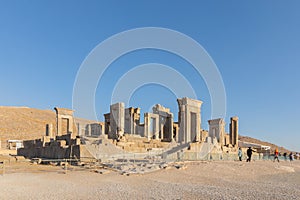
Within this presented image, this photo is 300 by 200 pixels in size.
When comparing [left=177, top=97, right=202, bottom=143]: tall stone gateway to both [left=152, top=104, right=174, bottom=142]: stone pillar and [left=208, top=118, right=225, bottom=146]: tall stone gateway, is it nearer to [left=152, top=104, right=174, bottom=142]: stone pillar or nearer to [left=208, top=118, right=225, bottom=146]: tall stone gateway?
[left=152, top=104, right=174, bottom=142]: stone pillar

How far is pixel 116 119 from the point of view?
3098 cm

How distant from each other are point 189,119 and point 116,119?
309 inches

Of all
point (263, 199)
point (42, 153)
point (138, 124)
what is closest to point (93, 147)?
point (42, 153)

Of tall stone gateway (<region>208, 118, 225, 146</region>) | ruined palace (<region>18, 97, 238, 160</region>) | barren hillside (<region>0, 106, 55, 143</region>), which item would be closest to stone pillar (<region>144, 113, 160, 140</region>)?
ruined palace (<region>18, 97, 238, 160</region>)

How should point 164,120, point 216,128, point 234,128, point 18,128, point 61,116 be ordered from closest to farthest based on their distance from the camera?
point 61,116 < point 164,120 < point 216,128 < point 234,128 < point 18,128

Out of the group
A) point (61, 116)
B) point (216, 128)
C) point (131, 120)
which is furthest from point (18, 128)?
point (216, 128)

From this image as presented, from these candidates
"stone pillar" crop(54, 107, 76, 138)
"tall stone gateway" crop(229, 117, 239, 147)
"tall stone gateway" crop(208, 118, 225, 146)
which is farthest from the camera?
"tall stone gateway" crop(229, 117, 239, 147)

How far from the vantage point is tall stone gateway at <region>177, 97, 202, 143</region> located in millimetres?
29156

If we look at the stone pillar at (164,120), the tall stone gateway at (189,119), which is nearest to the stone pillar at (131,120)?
the stone pillar at (164,120)

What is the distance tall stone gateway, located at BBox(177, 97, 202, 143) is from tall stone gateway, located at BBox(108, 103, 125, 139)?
6.10 meters

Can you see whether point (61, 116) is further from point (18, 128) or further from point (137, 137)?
point (18, 128)

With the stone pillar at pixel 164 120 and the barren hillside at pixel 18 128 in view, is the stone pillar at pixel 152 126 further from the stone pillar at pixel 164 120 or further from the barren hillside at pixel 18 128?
the barren hillside at pixel 18 128

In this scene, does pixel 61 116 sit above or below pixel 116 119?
above

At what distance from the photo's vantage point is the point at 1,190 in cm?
896
